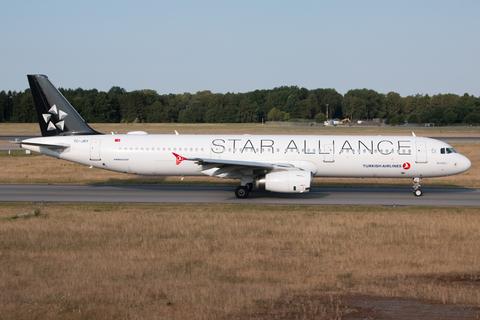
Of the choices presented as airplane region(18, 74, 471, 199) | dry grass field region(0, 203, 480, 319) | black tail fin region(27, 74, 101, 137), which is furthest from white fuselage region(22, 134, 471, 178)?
dry grass field region(0, 203, 480, 319)

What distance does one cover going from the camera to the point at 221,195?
A: 81.7 feet

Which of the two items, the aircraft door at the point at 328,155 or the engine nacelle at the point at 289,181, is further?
the aircraft door at the point at 328,155

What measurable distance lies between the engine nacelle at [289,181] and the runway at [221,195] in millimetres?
907

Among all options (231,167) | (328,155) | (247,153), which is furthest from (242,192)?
(328,155)

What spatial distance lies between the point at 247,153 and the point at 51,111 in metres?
12.3

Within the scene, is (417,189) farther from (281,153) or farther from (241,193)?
(241,193)

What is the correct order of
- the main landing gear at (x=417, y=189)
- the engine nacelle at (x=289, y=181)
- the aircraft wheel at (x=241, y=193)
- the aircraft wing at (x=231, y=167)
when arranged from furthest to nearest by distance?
1. the main landing gear at (x=417, y=189)
2. the aircraft wheel at (x=241, y=193)
3. the aircraft wing at (x=231, y=167)
4. the engine nacelle at (x=289, y=181)

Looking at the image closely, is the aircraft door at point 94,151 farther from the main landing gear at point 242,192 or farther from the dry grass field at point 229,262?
the main landing gear at point 242,192

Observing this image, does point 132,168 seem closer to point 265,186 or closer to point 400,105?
point 265,186

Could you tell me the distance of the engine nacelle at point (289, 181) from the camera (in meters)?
22.1

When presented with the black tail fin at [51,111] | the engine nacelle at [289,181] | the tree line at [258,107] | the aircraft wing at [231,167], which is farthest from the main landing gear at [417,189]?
the tree line at [258,107]

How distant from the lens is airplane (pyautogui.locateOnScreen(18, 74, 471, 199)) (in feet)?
80.3

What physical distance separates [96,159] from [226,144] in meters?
7.75

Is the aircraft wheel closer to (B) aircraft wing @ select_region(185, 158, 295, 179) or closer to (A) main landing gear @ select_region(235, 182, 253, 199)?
(A) main landing gear @ select_region(235, 182, 253, 199)
